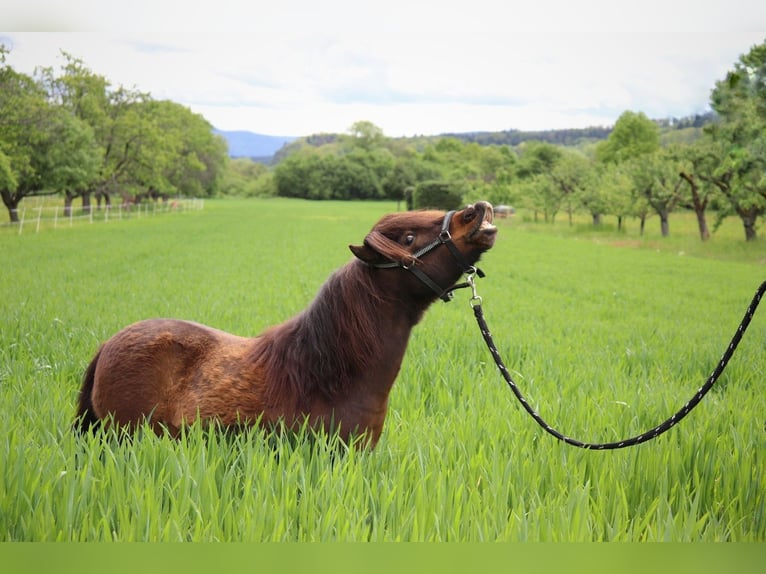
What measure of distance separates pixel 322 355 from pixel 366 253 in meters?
0.49

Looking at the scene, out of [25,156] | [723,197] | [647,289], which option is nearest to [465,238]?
[25,156]

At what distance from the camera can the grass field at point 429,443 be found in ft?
6.30

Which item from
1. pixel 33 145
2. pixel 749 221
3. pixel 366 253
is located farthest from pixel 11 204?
pixel 749 221

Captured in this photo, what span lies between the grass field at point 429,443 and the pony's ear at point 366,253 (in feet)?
2.55

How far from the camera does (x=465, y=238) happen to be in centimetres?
219

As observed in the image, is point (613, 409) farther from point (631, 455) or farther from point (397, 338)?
point (397, 338)

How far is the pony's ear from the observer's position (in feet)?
7.26

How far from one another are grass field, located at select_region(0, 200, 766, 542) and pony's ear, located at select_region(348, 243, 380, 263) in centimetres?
78

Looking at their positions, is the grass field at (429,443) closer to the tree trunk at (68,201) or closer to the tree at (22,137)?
the tree trunk at (68,201)

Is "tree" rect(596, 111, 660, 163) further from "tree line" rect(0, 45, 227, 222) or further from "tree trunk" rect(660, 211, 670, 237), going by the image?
"tree line" rect(0, 45, 227, 222)

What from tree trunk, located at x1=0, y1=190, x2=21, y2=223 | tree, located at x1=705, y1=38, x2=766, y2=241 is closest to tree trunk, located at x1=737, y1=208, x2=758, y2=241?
tree, located at x1=705, y1=38, x2=766, y2=241

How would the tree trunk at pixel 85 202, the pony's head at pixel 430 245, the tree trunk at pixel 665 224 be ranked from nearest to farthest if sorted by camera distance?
the pony's head at pixel 430 245
the tree trunk at pixel 85 202
the tree trunk at pixel 665 224

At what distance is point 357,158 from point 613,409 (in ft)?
85.5

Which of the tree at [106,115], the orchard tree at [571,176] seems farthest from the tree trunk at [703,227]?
the orchard tree at [571,176]
